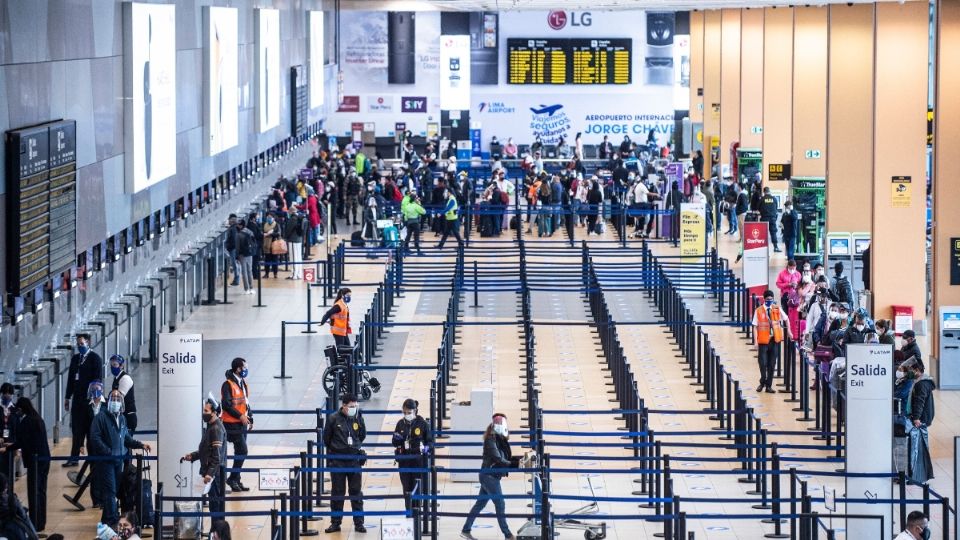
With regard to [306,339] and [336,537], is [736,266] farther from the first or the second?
[336,537]

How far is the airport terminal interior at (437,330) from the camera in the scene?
1698cm

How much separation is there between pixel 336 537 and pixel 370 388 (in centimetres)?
722

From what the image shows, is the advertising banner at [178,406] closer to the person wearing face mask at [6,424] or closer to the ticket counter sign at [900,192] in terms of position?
the person wearing face mask at [6,424]

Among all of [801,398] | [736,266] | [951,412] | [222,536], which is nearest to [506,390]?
[801,398]

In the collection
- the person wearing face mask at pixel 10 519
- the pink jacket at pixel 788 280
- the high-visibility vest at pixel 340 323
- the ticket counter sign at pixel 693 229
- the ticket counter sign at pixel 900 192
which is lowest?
the person wearing face mask at pixel 10 519

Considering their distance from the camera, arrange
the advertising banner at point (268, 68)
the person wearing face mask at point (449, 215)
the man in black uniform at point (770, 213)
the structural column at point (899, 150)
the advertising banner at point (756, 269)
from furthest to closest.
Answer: the person wearing face mask at point (449, 215), the man in black uniform at point (770, 213), the advertising banner at point (268, 68), the advertising banner at point (756, 269), the structural column at point (899, 150)

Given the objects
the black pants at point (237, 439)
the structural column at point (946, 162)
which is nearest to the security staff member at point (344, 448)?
the black pants at point (237, 439)

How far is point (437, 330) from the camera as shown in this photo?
30.0m

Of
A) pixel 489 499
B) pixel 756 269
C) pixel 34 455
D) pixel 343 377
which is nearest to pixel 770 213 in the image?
pixel 756 269

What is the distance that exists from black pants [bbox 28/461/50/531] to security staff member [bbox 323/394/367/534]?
2658 millimetres

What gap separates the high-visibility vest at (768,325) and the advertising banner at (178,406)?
9.33m

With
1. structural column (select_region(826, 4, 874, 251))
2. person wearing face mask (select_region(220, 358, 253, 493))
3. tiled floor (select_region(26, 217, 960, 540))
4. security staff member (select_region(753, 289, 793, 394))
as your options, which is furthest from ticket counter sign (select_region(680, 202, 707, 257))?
person wearing face mask (select_region(220, 358, 253, 493))

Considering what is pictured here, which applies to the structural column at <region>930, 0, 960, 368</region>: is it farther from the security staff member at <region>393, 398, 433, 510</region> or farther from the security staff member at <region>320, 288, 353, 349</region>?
the security staff member at <region>393, 398, 433, 510</region>

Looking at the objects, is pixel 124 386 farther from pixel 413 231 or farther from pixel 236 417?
pixel 413 231
